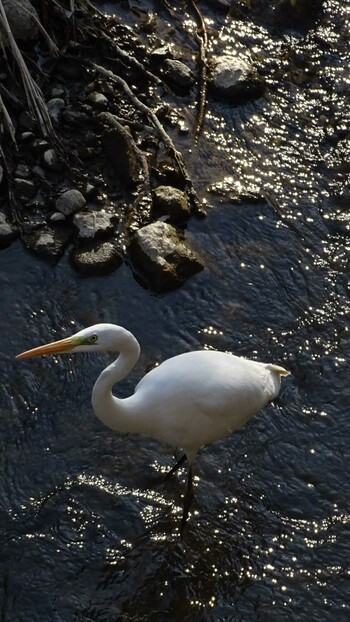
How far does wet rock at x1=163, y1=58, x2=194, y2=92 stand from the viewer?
22.3 ft

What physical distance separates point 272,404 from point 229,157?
2.07m

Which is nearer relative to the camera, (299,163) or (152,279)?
(152,279)

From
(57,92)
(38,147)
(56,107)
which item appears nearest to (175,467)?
(38,147)

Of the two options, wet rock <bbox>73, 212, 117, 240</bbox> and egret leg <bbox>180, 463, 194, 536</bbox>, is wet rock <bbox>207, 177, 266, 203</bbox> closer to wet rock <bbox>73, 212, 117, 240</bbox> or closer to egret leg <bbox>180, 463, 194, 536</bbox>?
wet rock <bbox>73, 212, 117, 240</bbox>

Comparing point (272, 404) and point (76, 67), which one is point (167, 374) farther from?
point (76, 67)

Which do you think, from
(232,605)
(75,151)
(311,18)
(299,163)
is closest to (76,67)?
(75,151)

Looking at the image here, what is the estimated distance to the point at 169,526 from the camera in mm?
4734

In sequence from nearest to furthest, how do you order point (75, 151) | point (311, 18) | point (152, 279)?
point (152, 279), point (75, 151), point (311, 18)

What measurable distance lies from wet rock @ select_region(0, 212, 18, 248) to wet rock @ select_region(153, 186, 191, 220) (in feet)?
3.00

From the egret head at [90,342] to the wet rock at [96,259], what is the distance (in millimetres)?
1498

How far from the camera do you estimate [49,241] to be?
222 inches

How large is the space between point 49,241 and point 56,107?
1.16 m

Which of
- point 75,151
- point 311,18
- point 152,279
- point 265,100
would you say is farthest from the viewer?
point 311,18

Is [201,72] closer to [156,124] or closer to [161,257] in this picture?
[156,124]
